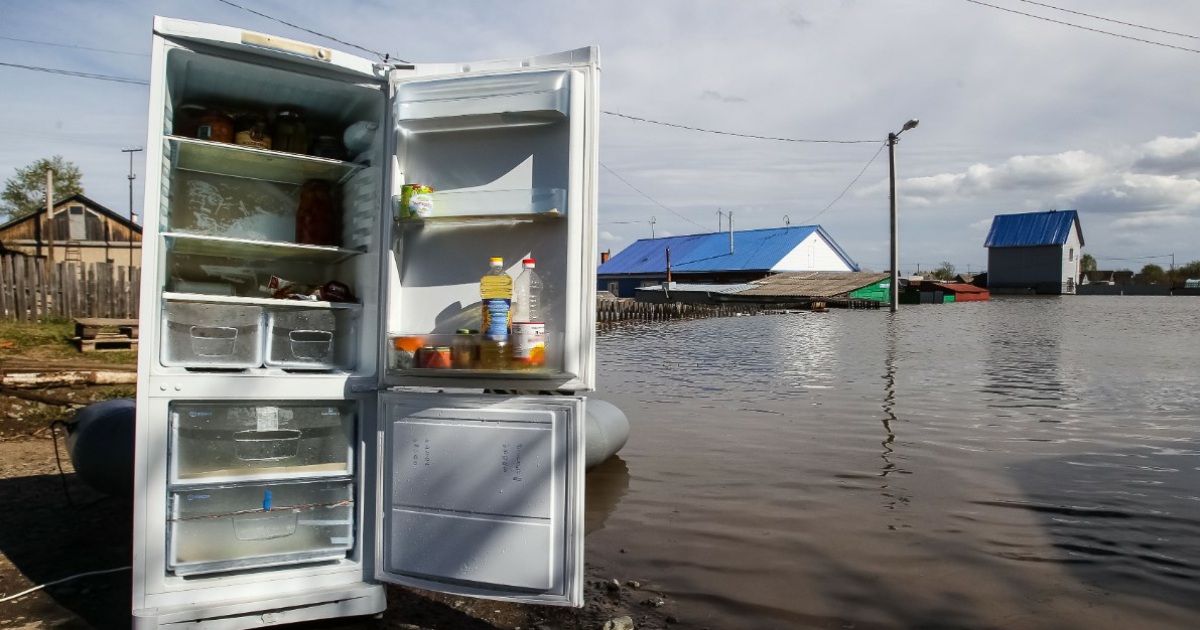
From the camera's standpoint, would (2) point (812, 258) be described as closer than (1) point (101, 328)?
No

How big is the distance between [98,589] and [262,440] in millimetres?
1147

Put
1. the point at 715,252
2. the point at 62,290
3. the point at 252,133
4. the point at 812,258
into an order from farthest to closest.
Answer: the point at 715,252 → the point at 812,258 → the point at 62,290 → the point at 252,133

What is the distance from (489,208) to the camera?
3775mm

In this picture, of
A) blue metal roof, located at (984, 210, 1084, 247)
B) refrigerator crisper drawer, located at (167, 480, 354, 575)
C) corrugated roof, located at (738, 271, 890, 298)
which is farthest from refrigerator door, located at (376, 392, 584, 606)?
blue metal roof, located at (984, 210, 1084, 247)

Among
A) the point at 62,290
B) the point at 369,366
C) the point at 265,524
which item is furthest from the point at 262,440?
the point at 62,290

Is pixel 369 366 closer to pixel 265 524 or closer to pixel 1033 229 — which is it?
pixel 265 524

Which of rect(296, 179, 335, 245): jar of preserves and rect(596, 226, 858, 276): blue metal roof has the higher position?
rect(596, 226, 858, 276): blue metal roof

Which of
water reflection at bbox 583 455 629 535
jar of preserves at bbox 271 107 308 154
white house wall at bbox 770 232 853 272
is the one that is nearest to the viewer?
jar of preserves at bbox 271 107 308 154

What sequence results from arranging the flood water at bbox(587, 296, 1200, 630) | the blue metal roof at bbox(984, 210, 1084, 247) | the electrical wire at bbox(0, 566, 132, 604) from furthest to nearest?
1. the blue metal roof at bbox(984, 210, 1084, 247)
2. the flood water at bbox(587, 296, 1200, 630)
3. the electrical wire at bbox(0, 566, 132, 604)

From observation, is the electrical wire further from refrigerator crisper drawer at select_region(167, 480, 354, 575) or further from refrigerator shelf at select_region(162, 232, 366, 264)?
refrigerator shelf at select_region(162, 232, 366, 264)

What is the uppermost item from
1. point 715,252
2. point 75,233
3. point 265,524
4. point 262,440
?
point 715,252

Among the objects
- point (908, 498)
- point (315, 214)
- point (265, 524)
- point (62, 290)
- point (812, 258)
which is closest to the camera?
point (265, 524)

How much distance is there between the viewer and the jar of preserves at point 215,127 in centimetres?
415

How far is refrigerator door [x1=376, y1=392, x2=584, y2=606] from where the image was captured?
3.60 m
